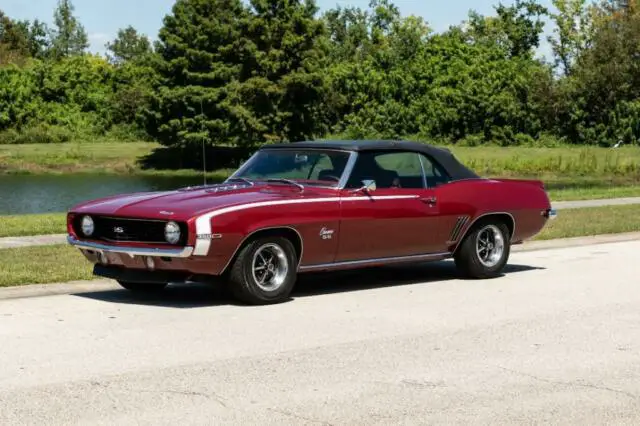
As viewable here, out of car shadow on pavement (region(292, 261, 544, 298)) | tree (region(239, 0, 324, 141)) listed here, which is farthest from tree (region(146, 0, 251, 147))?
car shadow on pavement (region(292, 261, 544, 298))

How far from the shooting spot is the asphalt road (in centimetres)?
636

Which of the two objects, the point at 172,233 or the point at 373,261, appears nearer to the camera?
the point at 172,233

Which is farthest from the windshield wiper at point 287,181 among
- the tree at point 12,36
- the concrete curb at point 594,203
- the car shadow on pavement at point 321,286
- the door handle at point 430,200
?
the tree at point 12,36

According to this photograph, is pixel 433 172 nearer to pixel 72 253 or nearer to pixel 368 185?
pixel 368 185

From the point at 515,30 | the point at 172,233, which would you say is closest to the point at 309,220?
the point at 172,233

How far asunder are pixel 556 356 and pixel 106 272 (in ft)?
13.8

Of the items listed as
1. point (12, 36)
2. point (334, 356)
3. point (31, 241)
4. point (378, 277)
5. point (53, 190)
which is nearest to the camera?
point (334, 356)

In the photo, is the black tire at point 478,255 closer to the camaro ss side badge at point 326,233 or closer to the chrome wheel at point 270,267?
the camaro ss side badge at point 326,233

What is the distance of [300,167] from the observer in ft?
36.2

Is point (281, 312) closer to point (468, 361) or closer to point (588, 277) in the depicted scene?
point (468, 361)

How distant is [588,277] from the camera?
12.2 metres

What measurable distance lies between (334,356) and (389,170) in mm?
3709

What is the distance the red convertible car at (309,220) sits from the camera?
9648 mm

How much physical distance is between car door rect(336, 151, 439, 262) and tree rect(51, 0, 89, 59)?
395 feet
